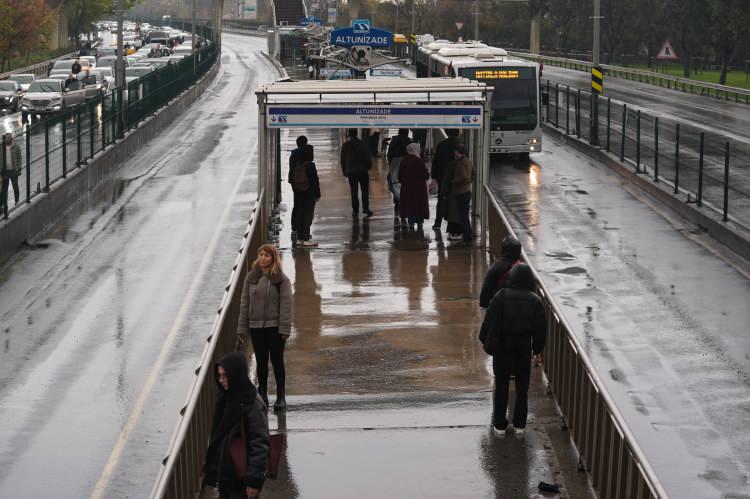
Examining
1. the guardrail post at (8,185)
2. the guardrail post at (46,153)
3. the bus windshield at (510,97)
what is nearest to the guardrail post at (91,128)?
the guardrail post at (46,153)

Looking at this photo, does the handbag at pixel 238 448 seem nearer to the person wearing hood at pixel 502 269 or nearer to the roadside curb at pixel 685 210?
the person wearing hood at pixel 502 269

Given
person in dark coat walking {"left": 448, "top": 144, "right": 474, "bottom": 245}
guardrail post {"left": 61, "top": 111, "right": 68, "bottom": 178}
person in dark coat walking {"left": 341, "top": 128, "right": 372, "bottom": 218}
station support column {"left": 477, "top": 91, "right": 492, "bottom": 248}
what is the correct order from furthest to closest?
1. guardrail post {"left": 61, "top": 111, "right": 68, "bottom": 178}
2. person in dark coat walking {"left": 341, "top": 128, "right": 372, "bottom": 218}
3. station support column {"left": 477, "top": 91, "right": 492, "bottom": 248}
4. person in dark coat walking {"left": 448, "top": 144, "right": 474, "bottom": 245}

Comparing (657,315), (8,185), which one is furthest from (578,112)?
(657,315)

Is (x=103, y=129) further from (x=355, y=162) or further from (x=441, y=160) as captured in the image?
(x=441, y=160)

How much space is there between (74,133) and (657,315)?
1634 centimetres

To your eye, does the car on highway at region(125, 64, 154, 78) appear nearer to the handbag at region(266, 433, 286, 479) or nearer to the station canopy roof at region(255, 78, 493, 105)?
the station canopy roof at region(255, 78, 493, 105)

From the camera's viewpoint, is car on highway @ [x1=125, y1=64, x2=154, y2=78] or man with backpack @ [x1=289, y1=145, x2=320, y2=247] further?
car on highway @ [x1=125, y1=64, x2=154, y2=78]

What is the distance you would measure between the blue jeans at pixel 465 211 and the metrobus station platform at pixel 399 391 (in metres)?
0.22

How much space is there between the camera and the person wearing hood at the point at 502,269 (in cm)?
1295

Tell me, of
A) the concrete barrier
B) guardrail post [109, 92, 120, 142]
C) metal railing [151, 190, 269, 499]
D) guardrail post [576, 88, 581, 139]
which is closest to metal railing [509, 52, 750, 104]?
guardrail post [576, 88, 581, 139]

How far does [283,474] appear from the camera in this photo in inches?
441

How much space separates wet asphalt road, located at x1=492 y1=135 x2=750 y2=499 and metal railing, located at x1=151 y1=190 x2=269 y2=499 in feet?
12.7

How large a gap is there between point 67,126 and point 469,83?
1036 centimetres

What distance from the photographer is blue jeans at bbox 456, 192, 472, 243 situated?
2180 cm
